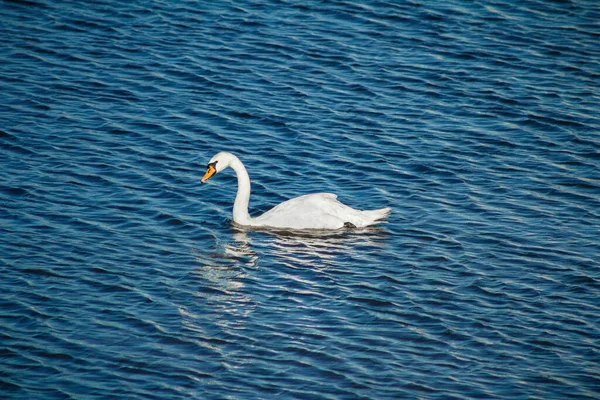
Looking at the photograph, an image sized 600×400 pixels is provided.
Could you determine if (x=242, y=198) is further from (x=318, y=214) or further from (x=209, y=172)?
(x=318, y=214)

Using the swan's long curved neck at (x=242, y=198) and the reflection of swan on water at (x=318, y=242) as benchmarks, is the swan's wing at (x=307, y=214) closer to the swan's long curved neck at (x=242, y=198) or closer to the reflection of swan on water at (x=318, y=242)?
the reflection of swan on water at (x=318, y=242)

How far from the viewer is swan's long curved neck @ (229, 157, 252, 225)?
1323 centimetres

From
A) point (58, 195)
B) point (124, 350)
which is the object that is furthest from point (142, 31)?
point (124, 350)

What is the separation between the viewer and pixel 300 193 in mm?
14117

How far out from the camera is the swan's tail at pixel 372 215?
12.9 m

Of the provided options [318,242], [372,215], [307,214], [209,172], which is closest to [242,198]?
[209,172]

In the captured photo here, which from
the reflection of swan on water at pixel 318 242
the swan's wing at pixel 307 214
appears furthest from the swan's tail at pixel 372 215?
the swan's wing at pixel 307 214

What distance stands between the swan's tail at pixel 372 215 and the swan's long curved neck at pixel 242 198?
1.63 metres

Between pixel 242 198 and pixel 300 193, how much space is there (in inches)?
43.5

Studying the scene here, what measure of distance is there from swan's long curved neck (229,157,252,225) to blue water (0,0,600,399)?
0.22 metres

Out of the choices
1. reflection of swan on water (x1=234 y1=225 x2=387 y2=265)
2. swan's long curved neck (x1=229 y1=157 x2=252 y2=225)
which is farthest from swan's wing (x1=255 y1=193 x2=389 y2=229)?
swan's long curved neck (x1=229 y1=157 x2=252 y2=225)

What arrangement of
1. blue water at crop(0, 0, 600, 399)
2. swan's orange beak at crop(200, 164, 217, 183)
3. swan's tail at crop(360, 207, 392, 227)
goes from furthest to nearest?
1. swan's orange beak at crop(200, 164, 217, 183)
2. swan's tail at crop(360, 207, 392, 227)
3. blue water at crop(0, 0, 600, 399)

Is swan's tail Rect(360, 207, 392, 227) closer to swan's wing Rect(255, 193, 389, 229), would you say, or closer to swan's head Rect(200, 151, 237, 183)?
swan's wing Rect(255, 193, 389, 229)

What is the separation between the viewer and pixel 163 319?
1029 centimetres
